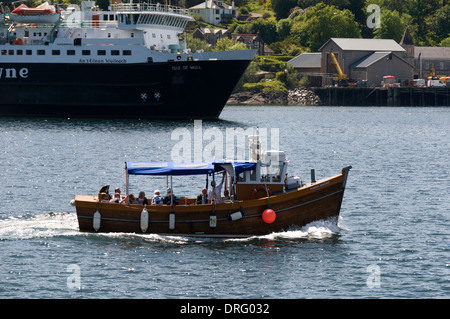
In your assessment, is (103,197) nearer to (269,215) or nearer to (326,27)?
(269,215)

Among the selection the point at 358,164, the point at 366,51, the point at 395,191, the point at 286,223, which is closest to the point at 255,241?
the point at 286,223

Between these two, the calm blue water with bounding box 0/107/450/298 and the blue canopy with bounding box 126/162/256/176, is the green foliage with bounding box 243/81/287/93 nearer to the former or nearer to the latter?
the calm blue water with bounding box 0/107/450/298

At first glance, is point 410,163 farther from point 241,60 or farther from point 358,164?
point 241,60

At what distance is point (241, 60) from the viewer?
96.1m

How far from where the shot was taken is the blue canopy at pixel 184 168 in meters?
34.5

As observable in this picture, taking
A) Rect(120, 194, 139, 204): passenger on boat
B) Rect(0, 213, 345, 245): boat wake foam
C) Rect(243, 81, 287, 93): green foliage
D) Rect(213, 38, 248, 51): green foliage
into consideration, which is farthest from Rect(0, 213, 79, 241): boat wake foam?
Rect(243, 81, 287, 93): green foliage

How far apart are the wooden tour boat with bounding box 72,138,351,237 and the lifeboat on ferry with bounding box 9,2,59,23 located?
220 ft

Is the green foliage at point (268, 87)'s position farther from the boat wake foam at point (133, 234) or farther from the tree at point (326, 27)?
the boat wake foam at point (133, 234)

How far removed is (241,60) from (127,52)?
13.1m

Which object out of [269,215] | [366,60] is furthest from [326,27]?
[269,215]

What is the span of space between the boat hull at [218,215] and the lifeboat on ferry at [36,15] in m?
67.4

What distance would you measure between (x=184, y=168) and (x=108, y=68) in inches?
2495

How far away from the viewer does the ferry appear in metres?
94.9
